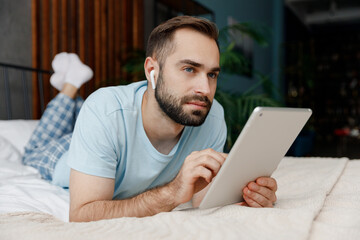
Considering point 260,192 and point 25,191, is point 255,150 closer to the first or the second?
point 260,192

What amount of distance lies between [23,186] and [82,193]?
0.51 m

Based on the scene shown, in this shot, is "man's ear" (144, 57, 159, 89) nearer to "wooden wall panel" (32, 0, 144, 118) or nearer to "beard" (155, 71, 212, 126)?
"beard" (155, 71, 212, 126)

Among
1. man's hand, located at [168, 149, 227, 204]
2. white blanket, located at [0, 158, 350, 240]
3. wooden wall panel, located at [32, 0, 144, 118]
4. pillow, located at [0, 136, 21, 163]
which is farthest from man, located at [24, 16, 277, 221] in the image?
wooden wall panel, located at [32, 0, 144, 118]

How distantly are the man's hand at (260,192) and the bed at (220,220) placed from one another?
0.06 meters

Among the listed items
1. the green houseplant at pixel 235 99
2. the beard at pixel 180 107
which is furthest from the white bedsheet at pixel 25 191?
the green houseplant at pixel 235 99

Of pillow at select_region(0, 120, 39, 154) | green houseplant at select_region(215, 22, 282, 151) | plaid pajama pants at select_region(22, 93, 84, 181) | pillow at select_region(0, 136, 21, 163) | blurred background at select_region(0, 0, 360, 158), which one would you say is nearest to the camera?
plaid pajama pants at select_region(22, 93, 84, 181)

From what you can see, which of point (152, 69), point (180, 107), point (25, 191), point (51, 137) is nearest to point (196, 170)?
point (180, 107)

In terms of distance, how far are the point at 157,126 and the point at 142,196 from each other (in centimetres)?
27

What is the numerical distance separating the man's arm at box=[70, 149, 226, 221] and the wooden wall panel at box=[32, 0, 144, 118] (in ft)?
4.81

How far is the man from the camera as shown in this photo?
868 millimetres

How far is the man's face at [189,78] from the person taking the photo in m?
0.99

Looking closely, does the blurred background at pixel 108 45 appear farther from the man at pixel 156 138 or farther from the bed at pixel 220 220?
the man at pixel 156 138

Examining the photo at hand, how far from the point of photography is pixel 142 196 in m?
0.89

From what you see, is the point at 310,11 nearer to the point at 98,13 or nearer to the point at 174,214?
the point at 98,13
